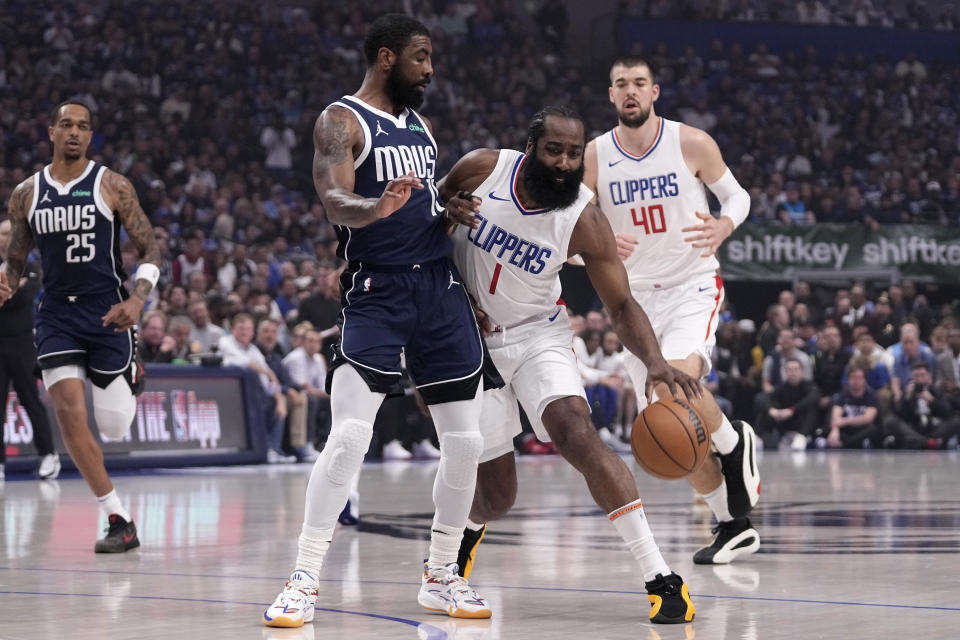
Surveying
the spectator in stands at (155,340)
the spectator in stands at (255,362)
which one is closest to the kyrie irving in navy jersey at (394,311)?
the spectator in stands at (155,340)

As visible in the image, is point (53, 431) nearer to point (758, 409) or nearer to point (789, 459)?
point (789, 459)

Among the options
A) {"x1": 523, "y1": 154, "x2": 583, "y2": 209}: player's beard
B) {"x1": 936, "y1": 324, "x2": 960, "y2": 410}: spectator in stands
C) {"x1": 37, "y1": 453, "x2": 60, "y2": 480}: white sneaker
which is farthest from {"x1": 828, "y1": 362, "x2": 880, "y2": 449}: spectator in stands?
{"x1": 523, "y1": 154, "x2": 583, "y2": 209}: player's beard

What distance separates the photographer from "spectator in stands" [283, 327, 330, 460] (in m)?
14.7

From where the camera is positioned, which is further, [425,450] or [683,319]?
[425,450]

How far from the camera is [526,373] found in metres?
5.24

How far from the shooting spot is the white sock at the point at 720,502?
652 cm

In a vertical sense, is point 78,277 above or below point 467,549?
above

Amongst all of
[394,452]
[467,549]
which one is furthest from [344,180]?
[394,452]

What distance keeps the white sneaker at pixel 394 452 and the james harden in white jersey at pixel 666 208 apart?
342 inches

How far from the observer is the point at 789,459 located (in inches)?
590

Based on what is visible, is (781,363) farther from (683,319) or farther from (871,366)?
(683,319)

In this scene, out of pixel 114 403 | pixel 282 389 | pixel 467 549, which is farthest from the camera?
pixel 282 389

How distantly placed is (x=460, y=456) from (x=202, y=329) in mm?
10289

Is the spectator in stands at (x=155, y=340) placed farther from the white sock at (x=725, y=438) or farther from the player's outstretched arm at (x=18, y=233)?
the white sock at (x=725, y=438)
